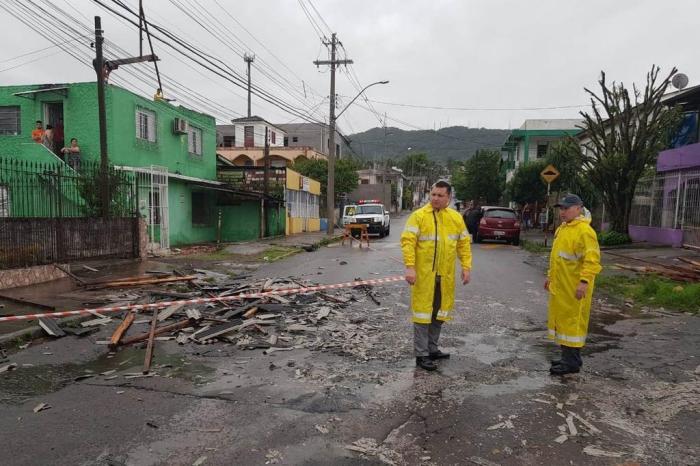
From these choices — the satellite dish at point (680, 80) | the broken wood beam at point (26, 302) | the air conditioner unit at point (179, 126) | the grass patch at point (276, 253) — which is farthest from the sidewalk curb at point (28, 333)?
the satellite dish at point (680, 80)

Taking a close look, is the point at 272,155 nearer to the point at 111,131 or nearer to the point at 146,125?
the point at 146,125

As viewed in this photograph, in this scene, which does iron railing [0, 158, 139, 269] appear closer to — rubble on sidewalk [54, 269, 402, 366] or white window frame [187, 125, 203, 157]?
rubble on sidewalk [54, 269, 402, 366]

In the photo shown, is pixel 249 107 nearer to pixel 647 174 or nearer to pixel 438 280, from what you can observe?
pixel 647 174

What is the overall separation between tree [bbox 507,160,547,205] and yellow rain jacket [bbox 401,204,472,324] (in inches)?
1127

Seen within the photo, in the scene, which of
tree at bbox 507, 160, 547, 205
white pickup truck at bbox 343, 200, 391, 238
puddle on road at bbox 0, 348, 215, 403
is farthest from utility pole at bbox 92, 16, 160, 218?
tree at bbox 507, 160, 547, 205

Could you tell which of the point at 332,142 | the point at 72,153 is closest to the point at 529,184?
the point at 332,142

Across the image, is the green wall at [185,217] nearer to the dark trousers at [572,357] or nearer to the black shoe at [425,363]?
the black shoe at [425,363]

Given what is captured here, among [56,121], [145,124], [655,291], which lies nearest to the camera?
[655,291]

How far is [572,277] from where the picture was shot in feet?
16.6

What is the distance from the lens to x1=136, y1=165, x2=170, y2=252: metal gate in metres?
17.2

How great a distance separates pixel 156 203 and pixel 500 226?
14.5 m

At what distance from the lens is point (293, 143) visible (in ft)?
223

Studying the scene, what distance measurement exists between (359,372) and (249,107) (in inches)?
1974

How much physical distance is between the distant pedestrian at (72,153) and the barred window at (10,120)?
2283 mm
